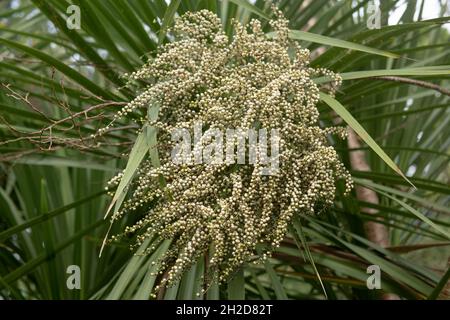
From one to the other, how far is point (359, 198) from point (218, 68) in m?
1.11

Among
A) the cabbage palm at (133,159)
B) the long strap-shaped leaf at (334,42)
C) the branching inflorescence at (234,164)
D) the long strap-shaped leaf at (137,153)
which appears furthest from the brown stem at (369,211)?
the long strap-shaped leaf at (137,153)

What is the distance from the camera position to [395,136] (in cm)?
293

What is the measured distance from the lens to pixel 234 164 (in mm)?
1605

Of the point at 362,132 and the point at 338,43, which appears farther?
the point at 338,43

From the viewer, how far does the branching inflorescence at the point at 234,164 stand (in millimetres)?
1540

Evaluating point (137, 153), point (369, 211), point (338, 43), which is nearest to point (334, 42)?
point (338, 43)

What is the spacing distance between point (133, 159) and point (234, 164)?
0.74 ft

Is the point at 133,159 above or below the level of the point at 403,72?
below

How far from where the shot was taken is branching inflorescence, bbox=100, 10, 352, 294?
1540 mm

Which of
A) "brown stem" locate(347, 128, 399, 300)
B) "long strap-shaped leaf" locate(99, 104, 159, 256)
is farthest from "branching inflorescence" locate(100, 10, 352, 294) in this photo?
"brown stem" locate(347, 128, 399, 300)

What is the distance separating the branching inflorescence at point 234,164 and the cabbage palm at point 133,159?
9 centimetres

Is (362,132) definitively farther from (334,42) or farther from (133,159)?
(133,159)

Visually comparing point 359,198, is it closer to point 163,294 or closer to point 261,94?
point 163,294
